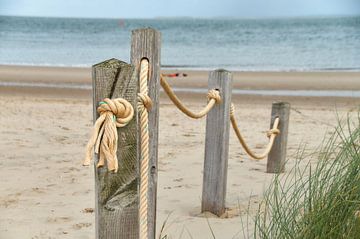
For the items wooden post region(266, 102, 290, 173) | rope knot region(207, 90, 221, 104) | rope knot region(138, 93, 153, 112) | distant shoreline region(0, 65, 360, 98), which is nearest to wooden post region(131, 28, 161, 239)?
rope knot region(138, 93, 153, 112)

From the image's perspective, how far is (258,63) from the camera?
86.6 feet

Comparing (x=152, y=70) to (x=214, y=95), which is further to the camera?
(x=214, y=95)

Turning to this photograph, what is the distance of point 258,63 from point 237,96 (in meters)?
12.0

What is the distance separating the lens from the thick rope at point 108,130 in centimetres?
200

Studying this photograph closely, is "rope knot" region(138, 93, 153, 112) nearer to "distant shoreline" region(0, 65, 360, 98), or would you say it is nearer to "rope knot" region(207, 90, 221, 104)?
"rope knot" region(207, 90, 221, 104)

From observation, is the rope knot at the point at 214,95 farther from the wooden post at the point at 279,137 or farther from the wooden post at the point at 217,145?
the wooden post at the point at 279,137

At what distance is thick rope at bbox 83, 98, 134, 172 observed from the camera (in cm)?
200

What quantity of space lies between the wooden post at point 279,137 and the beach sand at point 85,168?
0.14 metres

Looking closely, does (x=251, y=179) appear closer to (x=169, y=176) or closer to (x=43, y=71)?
(x=169, y=176)

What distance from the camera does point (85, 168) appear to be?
20.9ft

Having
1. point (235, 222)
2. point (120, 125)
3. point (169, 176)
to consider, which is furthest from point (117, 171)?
point (169, 176)

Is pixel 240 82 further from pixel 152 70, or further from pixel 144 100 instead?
pixel 144 100

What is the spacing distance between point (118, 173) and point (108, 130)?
178 mm

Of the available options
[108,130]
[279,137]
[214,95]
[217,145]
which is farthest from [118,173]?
[279,137]
